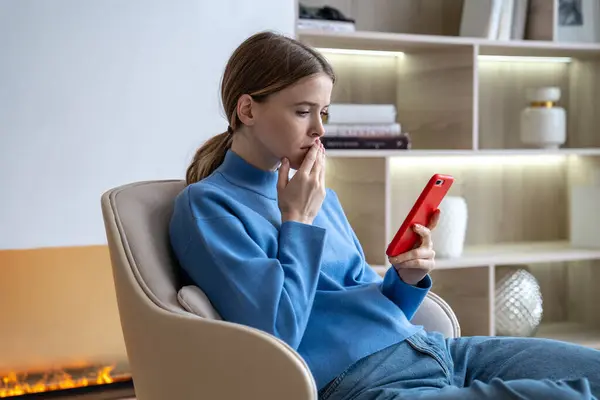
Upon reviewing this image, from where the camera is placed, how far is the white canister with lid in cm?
320

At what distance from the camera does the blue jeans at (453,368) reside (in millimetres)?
1420

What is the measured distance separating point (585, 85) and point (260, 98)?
2220mm

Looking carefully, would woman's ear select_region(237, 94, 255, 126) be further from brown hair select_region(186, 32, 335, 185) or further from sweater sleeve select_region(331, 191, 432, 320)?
sweater sleeve select_region(331, 191, 432, 320)

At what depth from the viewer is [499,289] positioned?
10.2 feet

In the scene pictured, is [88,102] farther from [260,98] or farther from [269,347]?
[269,347]

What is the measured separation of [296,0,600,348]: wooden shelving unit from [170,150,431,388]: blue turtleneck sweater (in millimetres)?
1132

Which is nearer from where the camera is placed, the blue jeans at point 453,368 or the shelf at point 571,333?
the blue jeans at point 453,368

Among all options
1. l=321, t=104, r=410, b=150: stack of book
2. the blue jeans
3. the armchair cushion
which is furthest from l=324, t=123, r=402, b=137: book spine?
the armchair cushion

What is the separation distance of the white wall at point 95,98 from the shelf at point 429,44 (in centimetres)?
31

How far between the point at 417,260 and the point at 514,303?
63.1 inches

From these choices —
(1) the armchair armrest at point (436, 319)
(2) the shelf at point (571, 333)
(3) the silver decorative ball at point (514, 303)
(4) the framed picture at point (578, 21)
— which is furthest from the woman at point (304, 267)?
(4) the framed picture at point (578, 21)

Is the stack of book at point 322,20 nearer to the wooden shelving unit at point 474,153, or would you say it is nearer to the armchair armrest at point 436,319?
the wooden shelving unit at point 474,153

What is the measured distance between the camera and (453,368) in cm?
158

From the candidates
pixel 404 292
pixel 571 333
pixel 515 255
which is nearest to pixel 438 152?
pixel 515 255
